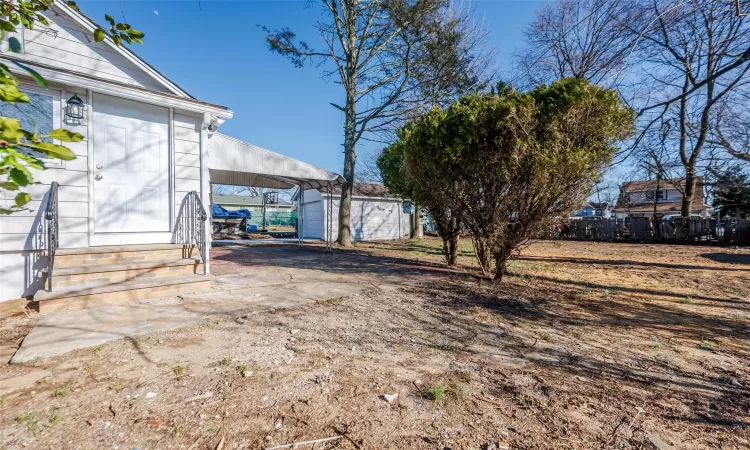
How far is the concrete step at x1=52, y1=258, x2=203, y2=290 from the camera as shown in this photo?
4.03m

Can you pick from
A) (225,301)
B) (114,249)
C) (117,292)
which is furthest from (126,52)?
(225,301)

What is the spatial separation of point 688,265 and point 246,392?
1154cm

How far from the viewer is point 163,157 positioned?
17.3 ft

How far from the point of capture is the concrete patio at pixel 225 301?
3105 mm

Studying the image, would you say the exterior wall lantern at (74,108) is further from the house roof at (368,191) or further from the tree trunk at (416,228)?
the tree trunk at (416,228)

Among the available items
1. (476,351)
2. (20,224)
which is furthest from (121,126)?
(476,351)

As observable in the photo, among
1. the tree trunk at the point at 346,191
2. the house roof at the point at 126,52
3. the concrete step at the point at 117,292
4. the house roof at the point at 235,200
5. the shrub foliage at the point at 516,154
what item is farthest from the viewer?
the house roof at the point at 235,200

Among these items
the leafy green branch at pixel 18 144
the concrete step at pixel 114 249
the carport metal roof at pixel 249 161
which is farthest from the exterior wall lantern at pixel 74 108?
the leafy green branch at pixel 18 144

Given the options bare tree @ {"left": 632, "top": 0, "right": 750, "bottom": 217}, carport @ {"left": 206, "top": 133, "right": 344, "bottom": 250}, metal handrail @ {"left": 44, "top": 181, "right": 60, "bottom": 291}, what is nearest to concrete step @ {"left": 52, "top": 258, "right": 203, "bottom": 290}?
metal handrail @ {"left": 44, "top": 181, "right": 60, "bottom": 291}

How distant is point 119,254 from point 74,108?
2098mm

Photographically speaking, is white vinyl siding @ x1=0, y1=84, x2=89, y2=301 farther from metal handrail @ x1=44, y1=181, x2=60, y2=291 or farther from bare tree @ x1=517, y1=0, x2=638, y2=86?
bare tree @ x1=517, y1=0, x2=638, y2=86

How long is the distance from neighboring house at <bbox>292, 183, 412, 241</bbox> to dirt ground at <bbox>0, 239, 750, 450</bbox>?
13589 mm

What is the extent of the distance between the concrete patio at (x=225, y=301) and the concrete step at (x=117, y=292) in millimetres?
129

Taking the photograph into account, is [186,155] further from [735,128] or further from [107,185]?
[735,128]
